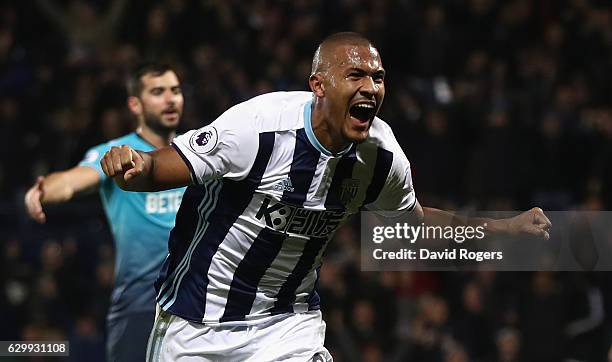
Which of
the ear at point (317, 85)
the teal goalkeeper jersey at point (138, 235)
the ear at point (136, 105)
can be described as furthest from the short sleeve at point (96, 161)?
the ear at point (317, 85)

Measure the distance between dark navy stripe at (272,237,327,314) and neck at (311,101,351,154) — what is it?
16.0 inches

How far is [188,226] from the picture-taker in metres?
4.43

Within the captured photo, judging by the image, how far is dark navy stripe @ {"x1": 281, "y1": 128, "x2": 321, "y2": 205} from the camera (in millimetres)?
4273

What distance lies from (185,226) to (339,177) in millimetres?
653

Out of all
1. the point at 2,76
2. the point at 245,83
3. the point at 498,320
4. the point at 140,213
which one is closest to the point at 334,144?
the point at 140,213

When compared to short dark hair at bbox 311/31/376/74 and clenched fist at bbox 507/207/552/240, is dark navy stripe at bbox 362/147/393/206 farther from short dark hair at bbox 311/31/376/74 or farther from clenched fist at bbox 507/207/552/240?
clenched fist at bbox 507/207/552/240

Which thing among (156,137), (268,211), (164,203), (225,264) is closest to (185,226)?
(225,264)

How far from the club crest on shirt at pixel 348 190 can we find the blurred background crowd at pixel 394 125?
466cm

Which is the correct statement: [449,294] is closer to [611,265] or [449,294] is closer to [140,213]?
[611,265]

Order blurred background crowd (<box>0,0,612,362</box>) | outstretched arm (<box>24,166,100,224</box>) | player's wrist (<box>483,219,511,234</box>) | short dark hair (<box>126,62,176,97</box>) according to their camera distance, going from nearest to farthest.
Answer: player's wrist (<box>483,219,511,234</box>) < outstretched arm (<box>24,166,100,224</box>) < short dark hair (<box>126,62,176,97</box>) < blurred background crowd (<box>0,0,612,362</box>)

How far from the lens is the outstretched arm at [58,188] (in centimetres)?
538

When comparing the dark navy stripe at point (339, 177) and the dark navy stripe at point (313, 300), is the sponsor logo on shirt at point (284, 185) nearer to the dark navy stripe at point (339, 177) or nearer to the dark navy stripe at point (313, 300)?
the dark navy stripe at point (339, 177)

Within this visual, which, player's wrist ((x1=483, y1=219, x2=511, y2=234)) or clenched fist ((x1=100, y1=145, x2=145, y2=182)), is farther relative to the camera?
player's wrist ((x1=483, y1=219, x2=511, y2=234))

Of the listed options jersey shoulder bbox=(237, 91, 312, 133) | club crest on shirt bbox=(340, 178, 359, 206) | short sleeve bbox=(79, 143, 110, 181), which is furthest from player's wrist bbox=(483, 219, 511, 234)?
short sleeve bbox=(79, 143, 110, 181)
